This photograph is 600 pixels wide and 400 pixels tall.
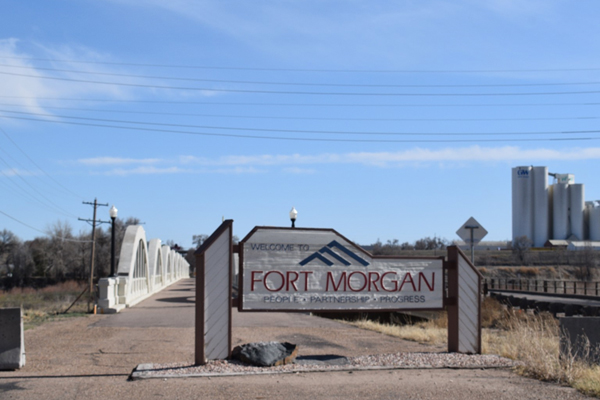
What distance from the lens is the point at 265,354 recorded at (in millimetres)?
9234

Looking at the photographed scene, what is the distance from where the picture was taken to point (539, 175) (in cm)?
10438

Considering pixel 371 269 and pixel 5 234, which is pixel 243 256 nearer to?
pixel 371 269

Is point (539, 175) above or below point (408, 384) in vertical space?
above

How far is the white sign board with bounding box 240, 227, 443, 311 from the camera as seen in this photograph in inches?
390

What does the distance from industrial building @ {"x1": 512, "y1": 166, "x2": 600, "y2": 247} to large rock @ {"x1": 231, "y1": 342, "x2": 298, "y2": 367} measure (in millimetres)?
102038

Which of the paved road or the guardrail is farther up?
the paved road

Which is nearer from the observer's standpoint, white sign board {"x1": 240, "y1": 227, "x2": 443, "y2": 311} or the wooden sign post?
the wooden sign post

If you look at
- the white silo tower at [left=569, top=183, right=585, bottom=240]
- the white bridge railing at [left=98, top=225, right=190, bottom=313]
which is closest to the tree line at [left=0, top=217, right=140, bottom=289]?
the white bridge railing at [left=98, top=225, right=190, bottom=313]

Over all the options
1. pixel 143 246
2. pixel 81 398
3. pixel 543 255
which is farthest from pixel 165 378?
pixel 543 255

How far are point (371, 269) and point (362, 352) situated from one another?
243 cm

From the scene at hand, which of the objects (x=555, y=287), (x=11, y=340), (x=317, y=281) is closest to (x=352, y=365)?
(x=317, y=281)

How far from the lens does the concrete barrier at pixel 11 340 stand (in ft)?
30.8

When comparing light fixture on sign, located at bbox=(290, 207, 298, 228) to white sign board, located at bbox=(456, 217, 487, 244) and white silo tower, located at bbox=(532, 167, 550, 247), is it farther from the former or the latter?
white silo tower, located at bbox=(532, 167, 550, 247)

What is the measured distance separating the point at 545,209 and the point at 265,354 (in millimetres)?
103538
